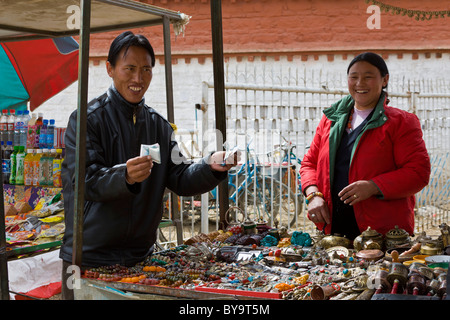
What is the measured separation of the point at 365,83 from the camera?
Answer: 3029 millimetres

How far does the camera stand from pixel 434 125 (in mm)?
8469

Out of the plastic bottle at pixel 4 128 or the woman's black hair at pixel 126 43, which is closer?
the woman's black hair at pixel 126 43

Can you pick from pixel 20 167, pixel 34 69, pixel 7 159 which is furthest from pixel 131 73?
pixel 34 69

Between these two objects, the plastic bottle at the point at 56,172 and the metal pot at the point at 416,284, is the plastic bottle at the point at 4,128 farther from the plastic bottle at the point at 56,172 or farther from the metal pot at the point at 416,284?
the metal pot at the point at 416,284

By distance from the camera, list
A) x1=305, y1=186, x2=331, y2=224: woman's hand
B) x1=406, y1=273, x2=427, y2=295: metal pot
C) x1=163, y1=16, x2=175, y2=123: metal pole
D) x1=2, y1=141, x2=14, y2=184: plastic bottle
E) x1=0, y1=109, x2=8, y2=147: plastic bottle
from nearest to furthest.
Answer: x1=406, y1=273, x2=427, y2=295: metal pot → x1=305, y1=186, x2=331, y2=224: woman's hand → x1=163, y1=16, x2=175, y2=123: metal pole → x1=2, y1=141, x2=14, y2=184: plastic bottle → x1=0, y1=109, x2=8, y2=147: plastic bottle

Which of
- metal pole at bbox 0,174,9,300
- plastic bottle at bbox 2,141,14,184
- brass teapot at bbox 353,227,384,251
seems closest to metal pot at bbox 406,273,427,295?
brass teapot at bbox 353,227,384,251

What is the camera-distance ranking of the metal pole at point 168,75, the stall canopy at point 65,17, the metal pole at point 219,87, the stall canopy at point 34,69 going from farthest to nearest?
the stall canopy at point 34,69 → the metal pole at point 168,75 → the stall canopy at point 65,17 → the metal pole at point 219,87

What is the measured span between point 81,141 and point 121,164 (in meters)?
0.20

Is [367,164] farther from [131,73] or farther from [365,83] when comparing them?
[131,73]

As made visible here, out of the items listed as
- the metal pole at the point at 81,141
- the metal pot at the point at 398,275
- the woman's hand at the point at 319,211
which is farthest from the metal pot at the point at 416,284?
the metal pole at the point at 81,141

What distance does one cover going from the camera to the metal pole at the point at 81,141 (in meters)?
2.12

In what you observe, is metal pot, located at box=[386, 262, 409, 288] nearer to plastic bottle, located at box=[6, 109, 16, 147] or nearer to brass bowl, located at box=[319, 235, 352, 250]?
brass bowl, located at box=[319, 235, 352, 250]

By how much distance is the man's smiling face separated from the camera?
2.38 metres
